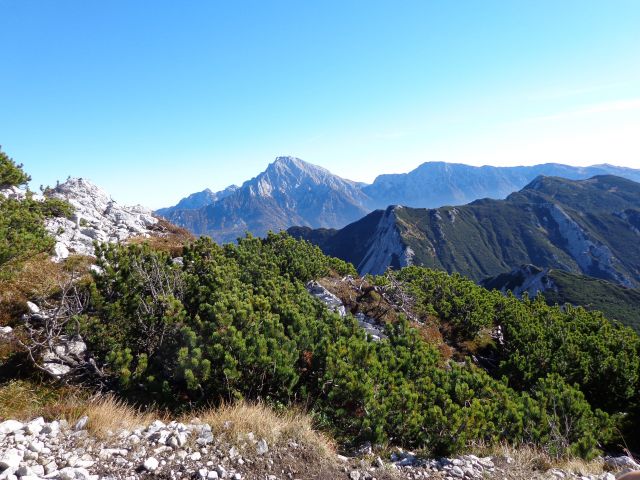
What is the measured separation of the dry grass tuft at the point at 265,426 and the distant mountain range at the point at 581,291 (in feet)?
415

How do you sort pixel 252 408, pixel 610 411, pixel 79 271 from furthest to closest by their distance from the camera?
1. pixel 610 411
2. pixel 79 271
3. pixel 252 408

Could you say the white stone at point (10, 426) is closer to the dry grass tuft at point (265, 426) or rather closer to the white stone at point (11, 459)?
the white stone at point (11, 459)

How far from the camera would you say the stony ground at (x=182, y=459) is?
6.10 metres

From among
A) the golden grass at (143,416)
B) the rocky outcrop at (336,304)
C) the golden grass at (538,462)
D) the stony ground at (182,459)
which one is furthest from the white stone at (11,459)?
the rocky outcrop at (336,304)

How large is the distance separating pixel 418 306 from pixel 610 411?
9.49m

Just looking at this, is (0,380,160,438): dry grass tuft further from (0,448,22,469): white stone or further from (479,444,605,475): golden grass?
(479,444,605,475): golden grass

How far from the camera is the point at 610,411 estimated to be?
54.6ft

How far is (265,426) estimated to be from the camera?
781cm

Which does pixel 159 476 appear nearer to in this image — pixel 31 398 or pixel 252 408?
pixel 252 408

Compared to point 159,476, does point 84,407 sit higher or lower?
higher

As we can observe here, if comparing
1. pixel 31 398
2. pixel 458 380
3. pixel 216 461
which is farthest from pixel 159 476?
pixel 458 380

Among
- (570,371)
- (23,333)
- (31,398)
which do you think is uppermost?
(23,333)

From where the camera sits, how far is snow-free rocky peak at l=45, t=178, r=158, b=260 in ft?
61.5

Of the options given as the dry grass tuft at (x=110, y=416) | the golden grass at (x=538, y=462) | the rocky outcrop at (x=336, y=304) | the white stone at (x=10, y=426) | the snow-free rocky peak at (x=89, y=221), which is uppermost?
the snow-free rocky peak at (x=89, y=221)
